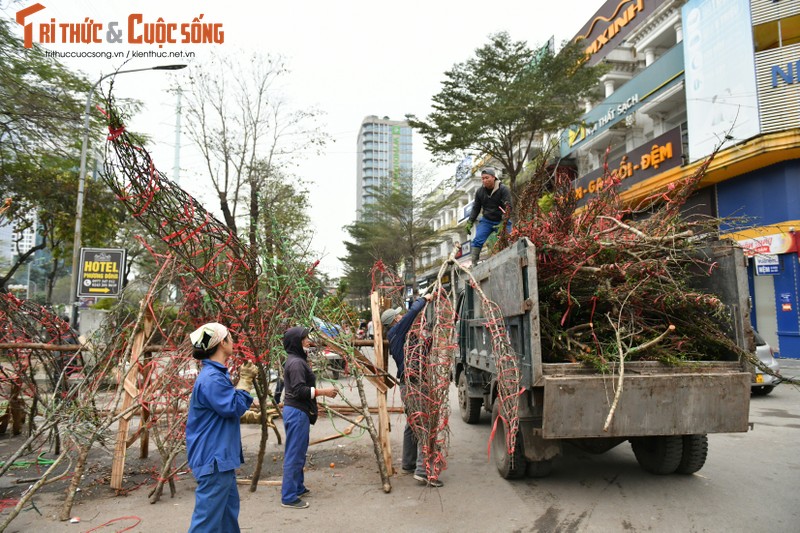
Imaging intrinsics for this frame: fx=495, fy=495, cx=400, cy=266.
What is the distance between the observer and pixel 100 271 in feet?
42.5

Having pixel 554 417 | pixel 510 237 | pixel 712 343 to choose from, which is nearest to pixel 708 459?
pixel 712 343

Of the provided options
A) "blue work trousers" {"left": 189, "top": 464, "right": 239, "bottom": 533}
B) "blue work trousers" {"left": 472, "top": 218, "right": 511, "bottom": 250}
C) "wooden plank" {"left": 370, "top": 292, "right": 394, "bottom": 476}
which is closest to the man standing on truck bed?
"blue work trousers" {"left": 472, "top": 218, "right": 511, "bottom": 250}

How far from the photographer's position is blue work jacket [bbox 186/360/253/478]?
324 centimetres

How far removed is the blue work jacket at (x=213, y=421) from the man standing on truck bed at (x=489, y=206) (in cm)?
434

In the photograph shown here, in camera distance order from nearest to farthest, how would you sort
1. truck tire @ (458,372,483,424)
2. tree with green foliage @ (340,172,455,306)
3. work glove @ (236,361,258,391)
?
work glove @ (236,361,258,391) → truck tire @ (458,372,483,424) → tree with green foliage @ (340,172,455,306)

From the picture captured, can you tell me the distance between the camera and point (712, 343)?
475 cm

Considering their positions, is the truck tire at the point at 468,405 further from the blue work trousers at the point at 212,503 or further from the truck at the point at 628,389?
the blue work trousers at the point at 212,503

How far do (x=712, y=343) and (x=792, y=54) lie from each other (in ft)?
46.3

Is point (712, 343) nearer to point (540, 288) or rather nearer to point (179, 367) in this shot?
point (540, 288)

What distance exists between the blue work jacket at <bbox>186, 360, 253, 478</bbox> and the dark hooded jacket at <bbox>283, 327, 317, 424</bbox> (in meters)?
1.39

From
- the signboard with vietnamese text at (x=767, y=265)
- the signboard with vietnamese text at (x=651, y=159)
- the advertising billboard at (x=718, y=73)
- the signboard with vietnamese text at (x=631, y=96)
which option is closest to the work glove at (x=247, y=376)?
the signboard with vietnamese text at (x=651, y=159)

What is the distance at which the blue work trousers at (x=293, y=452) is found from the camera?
4.75 metres

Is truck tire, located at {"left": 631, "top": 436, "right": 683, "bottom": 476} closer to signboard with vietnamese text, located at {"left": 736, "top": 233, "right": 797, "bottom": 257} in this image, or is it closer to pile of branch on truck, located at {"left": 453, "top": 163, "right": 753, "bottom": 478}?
pile of branch on truck, located at {"left": 453, "top": 163, "right": 753, "bottom": 478}

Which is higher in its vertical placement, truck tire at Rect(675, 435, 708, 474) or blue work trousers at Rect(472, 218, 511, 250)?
blue work trousers at Rect(472, 218, 511, 250)
